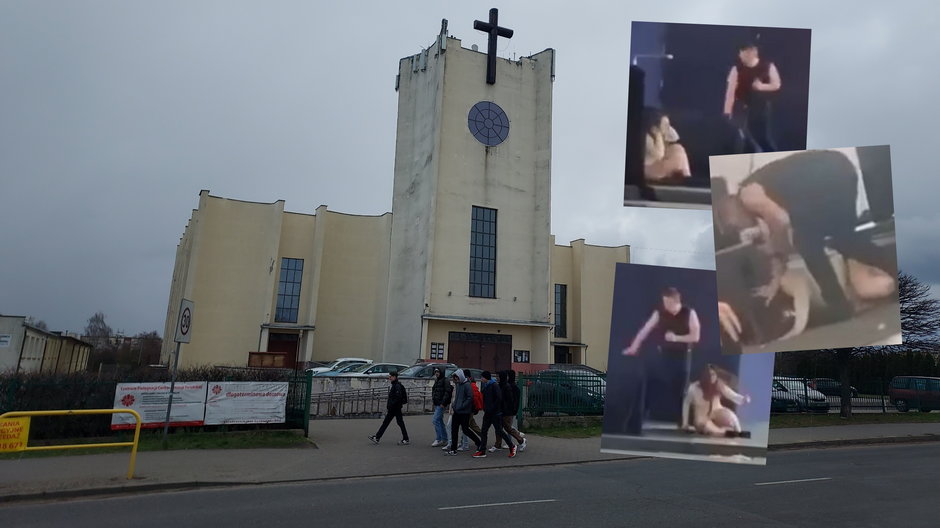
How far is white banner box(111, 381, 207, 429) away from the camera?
42.9 ft

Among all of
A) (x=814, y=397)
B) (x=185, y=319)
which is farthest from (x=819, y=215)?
(x=814, y=397)

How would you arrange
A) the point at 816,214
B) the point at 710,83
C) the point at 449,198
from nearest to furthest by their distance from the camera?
the point at 816,214 → the point at 710,83 → the point at 449,198

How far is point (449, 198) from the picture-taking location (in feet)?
122

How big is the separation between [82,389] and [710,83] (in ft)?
50.1

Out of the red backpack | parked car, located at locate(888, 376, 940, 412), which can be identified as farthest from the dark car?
parked car, located at locate(888, 376, 940, 412)

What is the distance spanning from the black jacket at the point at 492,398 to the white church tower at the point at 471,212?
22304mm

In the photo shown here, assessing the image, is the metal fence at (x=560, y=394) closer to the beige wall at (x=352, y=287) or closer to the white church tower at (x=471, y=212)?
the white church tower at (x=471, y=212)

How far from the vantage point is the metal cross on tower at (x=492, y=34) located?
3912cm

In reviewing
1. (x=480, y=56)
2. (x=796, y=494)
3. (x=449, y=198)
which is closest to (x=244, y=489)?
(x=796, y=494)

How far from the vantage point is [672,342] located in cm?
237

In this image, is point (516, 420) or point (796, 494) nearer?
point (796, 494)

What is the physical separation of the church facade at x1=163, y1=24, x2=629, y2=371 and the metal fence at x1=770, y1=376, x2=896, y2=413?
16.4 metres

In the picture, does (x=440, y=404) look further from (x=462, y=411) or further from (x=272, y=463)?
(x=272, y=463)

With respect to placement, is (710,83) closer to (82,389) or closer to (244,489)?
(244,489)
